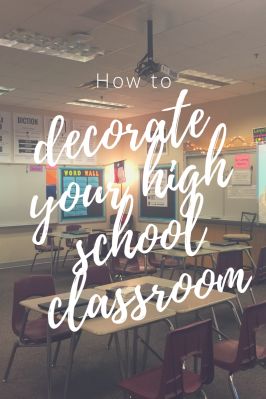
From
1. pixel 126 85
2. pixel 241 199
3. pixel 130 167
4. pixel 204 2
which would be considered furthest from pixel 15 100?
pixel 204 2

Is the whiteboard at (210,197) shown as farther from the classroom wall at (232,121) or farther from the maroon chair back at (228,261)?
the maroon chair back at (228,261)

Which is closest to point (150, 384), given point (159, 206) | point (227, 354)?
point (227, 354)

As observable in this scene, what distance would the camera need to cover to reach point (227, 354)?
2926 mm

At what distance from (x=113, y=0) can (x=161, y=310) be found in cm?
264

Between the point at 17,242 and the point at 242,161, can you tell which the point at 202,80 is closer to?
the point at 242,161

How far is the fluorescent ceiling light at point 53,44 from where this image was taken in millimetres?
4730

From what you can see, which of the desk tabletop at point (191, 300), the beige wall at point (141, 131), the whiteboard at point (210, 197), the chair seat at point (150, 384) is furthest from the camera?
the whiteboard at point (210, 197)

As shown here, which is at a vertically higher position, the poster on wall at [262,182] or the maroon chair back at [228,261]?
the poster on wall at [262,182]

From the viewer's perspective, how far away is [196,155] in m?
8.41

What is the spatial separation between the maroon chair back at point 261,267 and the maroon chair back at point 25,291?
2.42 meters

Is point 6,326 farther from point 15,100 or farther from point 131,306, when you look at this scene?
point 15,100

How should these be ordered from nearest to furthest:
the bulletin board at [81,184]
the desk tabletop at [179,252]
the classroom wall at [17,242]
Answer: the desk tabletop at [179,252] → the classroom wall at [17,242] → the bulletin board at [81,184]

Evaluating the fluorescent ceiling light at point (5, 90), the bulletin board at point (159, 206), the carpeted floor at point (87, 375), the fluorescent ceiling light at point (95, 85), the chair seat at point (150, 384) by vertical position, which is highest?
the fluorescent ceiling light at point (5, 90)

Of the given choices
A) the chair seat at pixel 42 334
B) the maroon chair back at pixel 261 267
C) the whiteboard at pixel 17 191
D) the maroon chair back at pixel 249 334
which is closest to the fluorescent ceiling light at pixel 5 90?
the whiteboard at pixel 17 191
